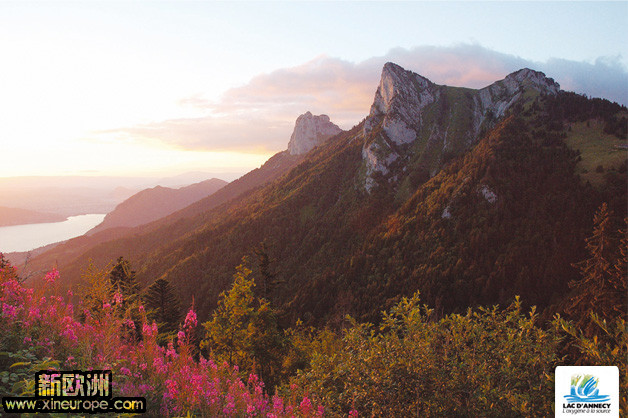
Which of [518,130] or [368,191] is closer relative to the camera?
[518,130]

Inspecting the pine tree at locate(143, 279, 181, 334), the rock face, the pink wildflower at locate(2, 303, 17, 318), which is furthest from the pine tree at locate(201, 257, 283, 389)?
the rock face

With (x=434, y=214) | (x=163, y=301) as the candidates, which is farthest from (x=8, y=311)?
(x=434, y=214)

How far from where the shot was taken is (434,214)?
106438 mm

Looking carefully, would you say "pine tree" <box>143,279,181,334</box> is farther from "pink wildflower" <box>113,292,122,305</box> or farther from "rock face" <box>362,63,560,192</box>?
"rock face" <box>362,63,560,192</box>

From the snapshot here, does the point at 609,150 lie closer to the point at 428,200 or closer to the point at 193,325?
the point at 428,200

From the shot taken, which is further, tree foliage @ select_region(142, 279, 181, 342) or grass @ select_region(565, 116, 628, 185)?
grass @ select_region(565, 116, 628, 185)

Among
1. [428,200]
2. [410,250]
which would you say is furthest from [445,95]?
[410,250]

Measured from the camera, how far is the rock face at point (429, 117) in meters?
154

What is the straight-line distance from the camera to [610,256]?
28.6 m

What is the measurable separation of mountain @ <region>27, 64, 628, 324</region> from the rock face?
84cm

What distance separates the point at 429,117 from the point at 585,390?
193135 millimetres

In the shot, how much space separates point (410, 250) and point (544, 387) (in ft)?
321

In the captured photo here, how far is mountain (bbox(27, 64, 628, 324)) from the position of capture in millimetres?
77938

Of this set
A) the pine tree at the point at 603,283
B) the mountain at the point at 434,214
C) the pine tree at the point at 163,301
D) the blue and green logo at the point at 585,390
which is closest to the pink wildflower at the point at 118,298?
the blue and green logo at the point at 585,390
